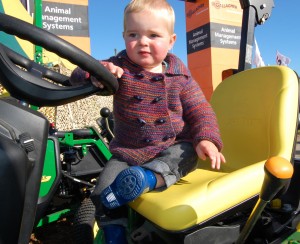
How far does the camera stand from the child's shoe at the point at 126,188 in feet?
2.99

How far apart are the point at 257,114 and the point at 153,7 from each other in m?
0.57

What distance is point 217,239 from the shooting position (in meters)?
0.94

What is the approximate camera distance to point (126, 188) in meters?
0.91

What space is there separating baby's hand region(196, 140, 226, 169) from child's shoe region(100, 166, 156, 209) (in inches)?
8.8

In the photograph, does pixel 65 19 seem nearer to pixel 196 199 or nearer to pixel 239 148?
pixel 239 148

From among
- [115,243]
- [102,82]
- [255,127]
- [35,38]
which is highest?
[35,38]

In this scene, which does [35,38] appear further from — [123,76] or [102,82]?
[123,76]

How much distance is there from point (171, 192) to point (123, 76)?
0.45 meters

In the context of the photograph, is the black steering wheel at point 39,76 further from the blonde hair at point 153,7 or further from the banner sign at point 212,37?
the banner sign at point 212,37

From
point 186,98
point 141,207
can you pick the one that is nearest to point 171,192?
point 141,207

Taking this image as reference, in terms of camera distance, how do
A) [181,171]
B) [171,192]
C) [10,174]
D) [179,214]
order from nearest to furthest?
1. [10,174]
2. [179,214]
3. [171,192]
4. [181,171]

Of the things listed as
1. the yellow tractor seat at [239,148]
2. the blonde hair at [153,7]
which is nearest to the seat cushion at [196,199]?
the yellow tractor seat at [239,148]

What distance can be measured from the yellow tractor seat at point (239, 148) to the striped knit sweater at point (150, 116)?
16cm

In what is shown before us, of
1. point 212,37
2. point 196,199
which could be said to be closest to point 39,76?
point 196,199
